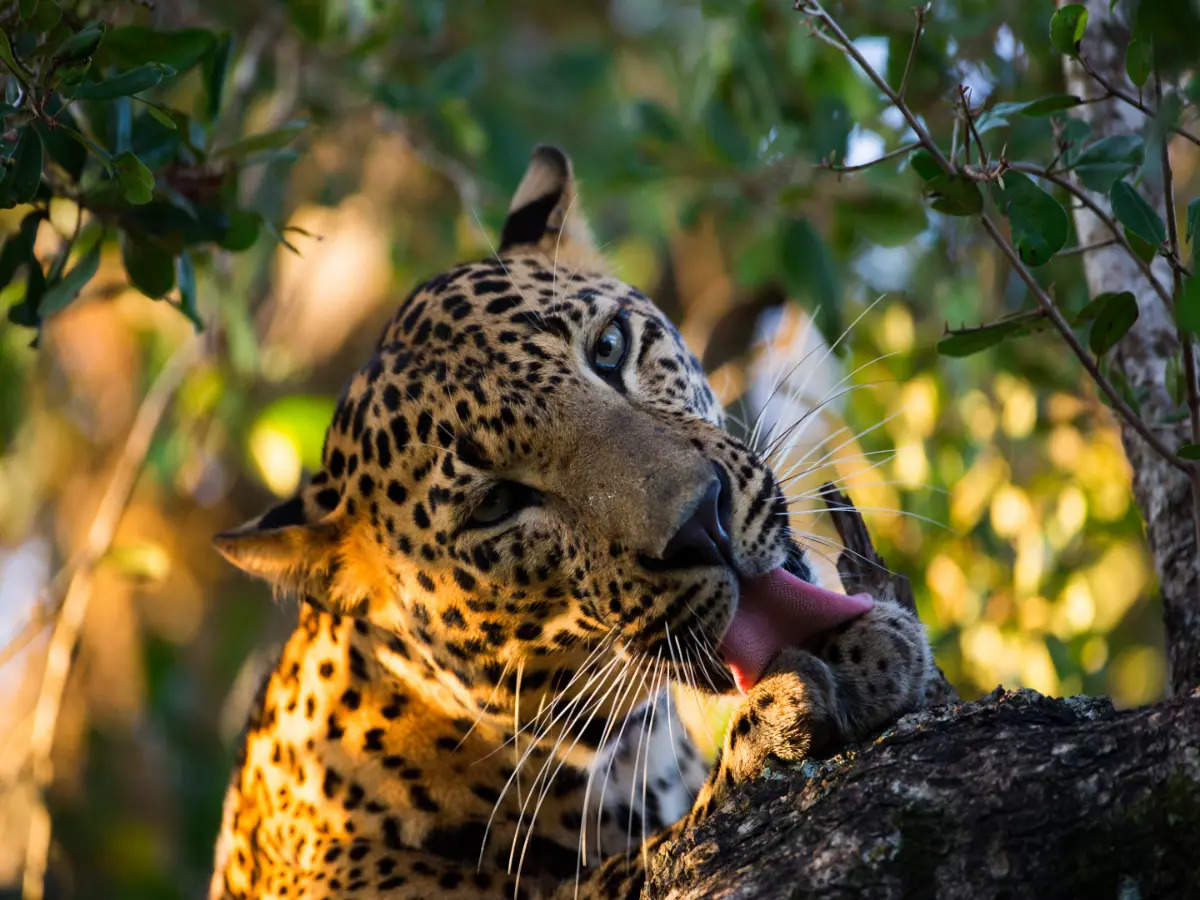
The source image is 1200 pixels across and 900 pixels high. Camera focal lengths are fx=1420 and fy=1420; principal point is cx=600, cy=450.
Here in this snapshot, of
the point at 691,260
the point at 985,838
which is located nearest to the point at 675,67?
the point at 691,260

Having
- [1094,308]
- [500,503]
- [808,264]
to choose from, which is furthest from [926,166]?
[808,264]

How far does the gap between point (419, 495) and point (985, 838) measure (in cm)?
234

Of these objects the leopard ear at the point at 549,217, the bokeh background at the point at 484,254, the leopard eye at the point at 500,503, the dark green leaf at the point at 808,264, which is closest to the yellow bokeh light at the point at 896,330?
the bokeh background at the point at 484,254

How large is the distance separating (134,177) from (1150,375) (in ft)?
9.04

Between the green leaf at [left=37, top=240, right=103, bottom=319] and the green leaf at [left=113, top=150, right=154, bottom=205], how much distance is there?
1.98ft

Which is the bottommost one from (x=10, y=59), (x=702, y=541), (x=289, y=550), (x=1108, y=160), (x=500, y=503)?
(x=289, y=550)

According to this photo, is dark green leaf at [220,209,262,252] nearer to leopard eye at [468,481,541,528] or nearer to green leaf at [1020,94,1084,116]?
leopard eye at [468,481,541,528]

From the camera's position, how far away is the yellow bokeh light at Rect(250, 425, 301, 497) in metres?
6.88

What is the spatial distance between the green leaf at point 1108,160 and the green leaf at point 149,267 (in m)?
2.58

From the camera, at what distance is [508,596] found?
14.0ft

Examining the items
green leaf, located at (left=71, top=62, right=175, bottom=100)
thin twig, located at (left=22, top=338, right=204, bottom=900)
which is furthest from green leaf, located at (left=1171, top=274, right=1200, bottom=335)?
thin twig, located at (left=22, top=338, right=204, bottom=900)

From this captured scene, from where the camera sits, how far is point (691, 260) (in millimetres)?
11484

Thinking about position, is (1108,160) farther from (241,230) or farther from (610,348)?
(241,230)

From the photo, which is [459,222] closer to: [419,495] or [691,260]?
[691,260]
